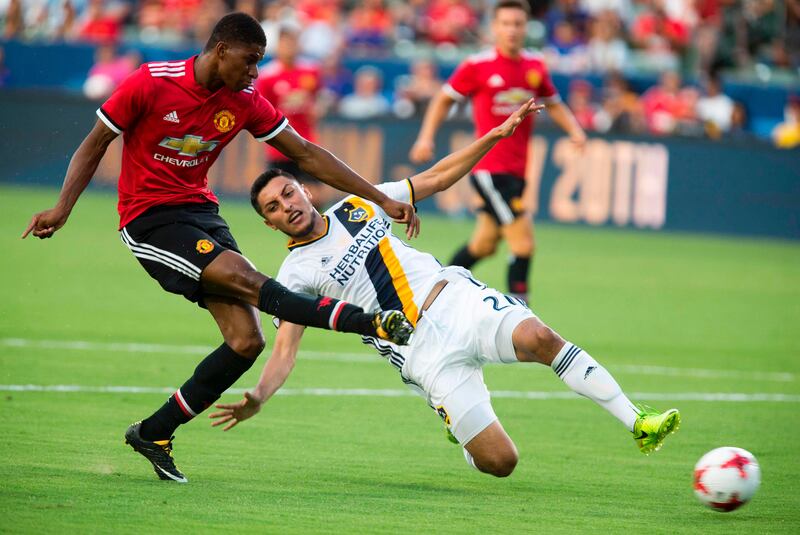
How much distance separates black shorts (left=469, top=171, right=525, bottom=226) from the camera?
41.4 feet

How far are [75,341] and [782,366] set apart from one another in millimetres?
6184

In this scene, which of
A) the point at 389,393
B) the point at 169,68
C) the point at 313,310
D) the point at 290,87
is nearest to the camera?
the point at 313,310

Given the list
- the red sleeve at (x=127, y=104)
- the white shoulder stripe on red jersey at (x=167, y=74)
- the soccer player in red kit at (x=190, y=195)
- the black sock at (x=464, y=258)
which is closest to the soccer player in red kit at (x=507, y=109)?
the black sock at (x=464, y=258)

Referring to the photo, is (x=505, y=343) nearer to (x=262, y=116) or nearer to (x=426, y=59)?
(x=262, y=116)

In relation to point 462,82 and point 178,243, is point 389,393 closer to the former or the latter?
point 178,243

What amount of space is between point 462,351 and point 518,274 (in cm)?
604

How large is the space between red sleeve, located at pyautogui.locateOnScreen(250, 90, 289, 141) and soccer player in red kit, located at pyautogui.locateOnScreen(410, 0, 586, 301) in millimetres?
5570

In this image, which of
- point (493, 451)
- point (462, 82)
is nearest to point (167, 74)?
point (493, 451)

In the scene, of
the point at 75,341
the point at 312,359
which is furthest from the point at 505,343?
the point at 75,341

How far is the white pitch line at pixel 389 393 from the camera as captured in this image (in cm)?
884

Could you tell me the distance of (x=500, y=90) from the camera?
41.4 feet

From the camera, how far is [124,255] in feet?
56.5

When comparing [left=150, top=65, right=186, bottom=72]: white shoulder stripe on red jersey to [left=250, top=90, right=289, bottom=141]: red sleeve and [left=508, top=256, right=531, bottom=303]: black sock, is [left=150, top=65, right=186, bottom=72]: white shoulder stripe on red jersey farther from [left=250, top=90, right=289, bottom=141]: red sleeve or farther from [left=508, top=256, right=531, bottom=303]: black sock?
[left=508, top=256, right=531, bottom=303]: black sock

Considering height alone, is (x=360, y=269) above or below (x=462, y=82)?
below
